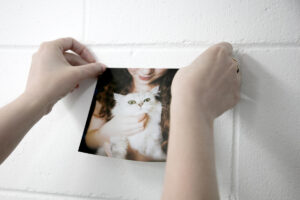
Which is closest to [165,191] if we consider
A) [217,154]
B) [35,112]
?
[217,154]

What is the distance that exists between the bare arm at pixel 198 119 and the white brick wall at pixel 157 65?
0.34ft

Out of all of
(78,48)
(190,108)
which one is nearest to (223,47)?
(190,108)

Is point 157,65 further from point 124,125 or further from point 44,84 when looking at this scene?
point 44,84

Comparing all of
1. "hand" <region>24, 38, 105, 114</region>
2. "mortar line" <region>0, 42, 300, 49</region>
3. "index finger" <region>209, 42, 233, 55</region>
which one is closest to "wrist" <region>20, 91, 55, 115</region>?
"hand" <region>24, 38, 105, 114</region>

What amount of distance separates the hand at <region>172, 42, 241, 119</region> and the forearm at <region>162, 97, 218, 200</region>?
2cm

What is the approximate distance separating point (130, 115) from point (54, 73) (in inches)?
9.8

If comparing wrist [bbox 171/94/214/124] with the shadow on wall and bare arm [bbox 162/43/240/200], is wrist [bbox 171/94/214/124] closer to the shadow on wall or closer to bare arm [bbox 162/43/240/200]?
bare arm [bbox 162/43/240/200]

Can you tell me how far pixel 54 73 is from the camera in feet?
2.19

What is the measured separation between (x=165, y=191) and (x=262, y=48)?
0.51 metres

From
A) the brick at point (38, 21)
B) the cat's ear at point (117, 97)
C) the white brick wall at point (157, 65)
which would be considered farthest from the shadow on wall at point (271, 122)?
the brick at point (38, 21)

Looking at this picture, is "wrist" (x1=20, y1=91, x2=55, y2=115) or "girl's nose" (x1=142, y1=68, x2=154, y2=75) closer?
"wrist" (x1=20, y1=91, x2=55, y2=115)

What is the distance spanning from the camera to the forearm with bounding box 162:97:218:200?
399 mm

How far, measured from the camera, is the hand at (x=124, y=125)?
68 centimetres

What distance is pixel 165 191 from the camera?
0.42m
